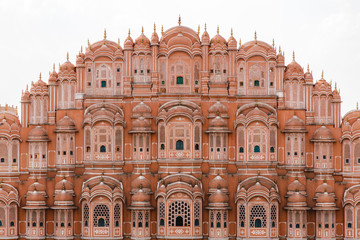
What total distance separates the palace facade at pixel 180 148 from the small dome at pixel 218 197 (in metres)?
0.07

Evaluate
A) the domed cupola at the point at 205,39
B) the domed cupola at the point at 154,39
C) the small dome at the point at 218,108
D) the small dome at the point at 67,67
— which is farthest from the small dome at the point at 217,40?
the small dome at the point at 67,67

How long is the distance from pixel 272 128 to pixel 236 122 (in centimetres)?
249

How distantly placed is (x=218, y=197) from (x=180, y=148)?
432 centimetres

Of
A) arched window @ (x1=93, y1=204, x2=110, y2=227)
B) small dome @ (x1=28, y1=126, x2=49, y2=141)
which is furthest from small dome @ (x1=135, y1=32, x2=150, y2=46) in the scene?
arched window @ (x1=93, y1=204, x2=110, y2=227)

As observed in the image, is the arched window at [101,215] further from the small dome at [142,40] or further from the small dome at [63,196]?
the small dome at [142,40]

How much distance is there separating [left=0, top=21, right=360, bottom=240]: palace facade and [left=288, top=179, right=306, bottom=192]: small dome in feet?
0.81

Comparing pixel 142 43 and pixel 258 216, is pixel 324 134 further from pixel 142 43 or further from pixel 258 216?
pixel 142 43

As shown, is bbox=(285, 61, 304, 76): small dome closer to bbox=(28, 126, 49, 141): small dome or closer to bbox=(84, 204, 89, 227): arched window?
bbox=(84, 204, 89, 227): arched window

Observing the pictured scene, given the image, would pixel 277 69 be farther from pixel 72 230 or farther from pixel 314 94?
pixel 72 230

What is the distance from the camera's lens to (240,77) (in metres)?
47.7

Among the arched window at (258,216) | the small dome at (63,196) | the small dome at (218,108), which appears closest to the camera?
the arched window at (258,216)

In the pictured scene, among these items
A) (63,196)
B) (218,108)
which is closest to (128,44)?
(218,108)

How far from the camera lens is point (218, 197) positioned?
45.1 metres

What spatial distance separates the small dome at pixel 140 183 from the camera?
150ft
